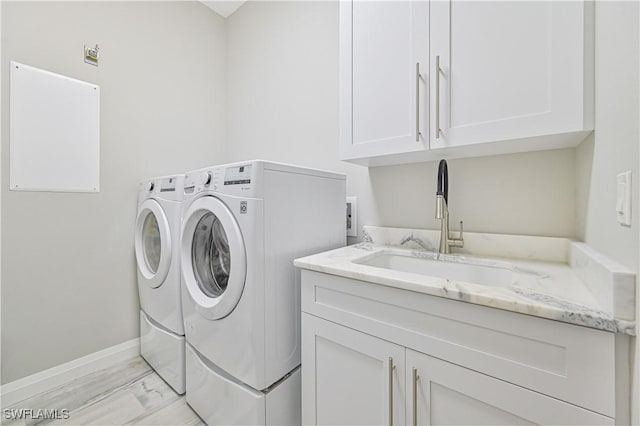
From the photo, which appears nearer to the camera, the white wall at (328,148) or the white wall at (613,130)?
the white wall at (613,130)

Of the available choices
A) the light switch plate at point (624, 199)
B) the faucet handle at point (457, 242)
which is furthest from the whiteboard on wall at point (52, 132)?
the light switch plate at point (624, 199)

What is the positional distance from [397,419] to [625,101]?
1036mm

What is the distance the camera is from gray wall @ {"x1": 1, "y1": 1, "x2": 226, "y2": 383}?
1521mm

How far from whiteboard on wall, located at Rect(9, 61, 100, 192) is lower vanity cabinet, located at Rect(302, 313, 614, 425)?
1.72 m

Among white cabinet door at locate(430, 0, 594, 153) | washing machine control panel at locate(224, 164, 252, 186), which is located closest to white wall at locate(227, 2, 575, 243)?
white cabinet door at locate(430, 0, 594, 153)

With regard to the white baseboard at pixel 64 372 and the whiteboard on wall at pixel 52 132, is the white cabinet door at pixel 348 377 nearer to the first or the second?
the white baseboard at pixel 64 372

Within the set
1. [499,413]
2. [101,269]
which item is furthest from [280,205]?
[101,269]

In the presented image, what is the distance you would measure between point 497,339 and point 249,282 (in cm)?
83

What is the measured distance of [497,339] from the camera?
69cm

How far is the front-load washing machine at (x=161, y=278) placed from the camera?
155 centimetres

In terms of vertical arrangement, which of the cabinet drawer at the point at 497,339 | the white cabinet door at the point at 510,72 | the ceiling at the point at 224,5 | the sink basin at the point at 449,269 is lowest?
the cabinet drawer at the point at 497,339

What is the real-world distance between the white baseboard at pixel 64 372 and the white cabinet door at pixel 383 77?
2.03 metres

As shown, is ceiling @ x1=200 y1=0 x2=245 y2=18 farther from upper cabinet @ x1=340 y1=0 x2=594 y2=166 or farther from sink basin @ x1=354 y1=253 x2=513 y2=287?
sink basin @ x1=354 y1=253 x2=513 y2=287

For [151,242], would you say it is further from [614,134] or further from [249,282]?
[614,134]
